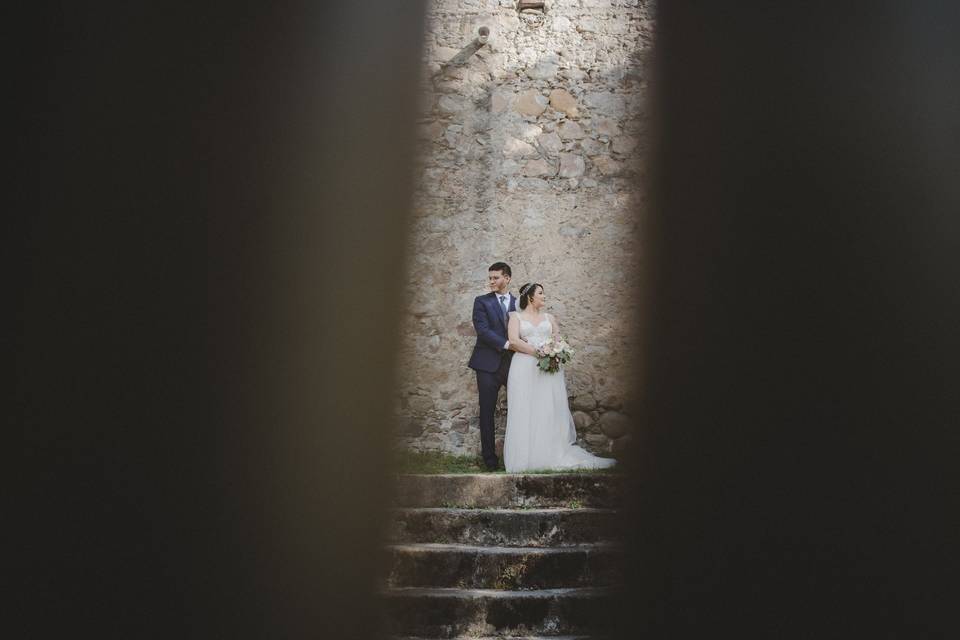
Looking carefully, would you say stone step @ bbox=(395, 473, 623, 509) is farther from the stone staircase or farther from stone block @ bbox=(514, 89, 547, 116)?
stone block @ bbox=(514, 89, 547, 116)

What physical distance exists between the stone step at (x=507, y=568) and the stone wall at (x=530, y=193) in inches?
86.3

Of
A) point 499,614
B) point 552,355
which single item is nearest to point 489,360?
point 552,355

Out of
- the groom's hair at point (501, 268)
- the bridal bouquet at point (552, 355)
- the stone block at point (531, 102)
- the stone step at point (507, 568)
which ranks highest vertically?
the stone block at point (531, 102)

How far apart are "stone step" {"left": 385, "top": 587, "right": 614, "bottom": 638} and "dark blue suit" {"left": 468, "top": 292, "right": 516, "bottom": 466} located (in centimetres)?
191

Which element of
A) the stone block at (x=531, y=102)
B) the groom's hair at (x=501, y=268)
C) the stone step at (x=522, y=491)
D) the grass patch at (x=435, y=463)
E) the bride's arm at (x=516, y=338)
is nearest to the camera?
the stone step at (x=522, y=491)

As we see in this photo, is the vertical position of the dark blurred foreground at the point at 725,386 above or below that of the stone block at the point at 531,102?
below

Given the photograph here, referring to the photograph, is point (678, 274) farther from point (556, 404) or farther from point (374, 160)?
point (374, 160)

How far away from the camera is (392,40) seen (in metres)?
6.01

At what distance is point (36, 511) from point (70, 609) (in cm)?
24

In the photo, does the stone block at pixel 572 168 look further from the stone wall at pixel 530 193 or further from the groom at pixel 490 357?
the groom at pixel 490 357

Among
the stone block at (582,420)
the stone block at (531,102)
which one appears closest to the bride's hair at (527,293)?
the stone block at (582,420)

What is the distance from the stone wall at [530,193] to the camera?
5656 millimetres

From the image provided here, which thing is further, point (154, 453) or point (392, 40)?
point (392, 40)

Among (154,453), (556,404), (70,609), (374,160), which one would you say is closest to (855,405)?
(154,453)
